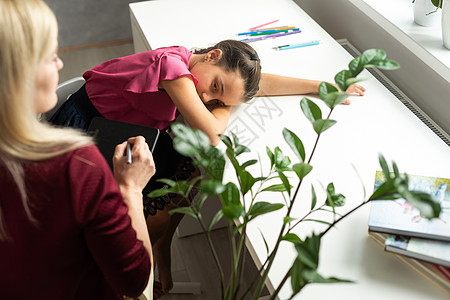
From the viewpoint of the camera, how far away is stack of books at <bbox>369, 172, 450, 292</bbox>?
91 centimetres

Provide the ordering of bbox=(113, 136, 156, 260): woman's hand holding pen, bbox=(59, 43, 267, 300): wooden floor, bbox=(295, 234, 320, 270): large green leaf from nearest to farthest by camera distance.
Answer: bbox=(295, 234, 320, 270): large green leaf < bbox=(113, 136, 156, 260): woman's hand holding pen < bbox=(59, 43, 267, 300): wooden floor

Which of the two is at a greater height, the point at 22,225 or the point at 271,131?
the point at 22,225

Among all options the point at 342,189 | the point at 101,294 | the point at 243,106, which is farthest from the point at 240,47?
the point at 101,294

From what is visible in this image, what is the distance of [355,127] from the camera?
4.41ft

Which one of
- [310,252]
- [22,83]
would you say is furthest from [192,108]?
[310,252]

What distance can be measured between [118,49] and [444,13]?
7.26ft

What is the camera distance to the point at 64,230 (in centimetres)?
80

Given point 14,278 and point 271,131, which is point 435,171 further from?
point 14,278

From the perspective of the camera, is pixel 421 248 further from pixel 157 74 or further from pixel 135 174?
pixel 157 74

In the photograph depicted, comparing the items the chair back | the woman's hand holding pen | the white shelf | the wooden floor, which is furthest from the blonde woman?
the white shelf

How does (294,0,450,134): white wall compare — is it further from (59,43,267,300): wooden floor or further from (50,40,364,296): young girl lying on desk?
(59,43,267,300): wooden floor

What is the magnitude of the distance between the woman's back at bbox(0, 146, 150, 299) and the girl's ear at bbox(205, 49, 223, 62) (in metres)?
0.69

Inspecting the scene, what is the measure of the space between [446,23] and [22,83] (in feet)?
3.97

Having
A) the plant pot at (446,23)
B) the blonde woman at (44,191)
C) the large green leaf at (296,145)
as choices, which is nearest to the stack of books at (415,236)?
the large green leaf at (296,145)
